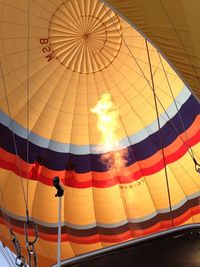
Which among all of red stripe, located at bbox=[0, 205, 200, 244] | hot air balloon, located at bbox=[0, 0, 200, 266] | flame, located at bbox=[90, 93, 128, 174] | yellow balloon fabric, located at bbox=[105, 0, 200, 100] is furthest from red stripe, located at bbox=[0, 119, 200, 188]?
yellow balloon fabric, located at bbox=[105, 0, 200, 100]

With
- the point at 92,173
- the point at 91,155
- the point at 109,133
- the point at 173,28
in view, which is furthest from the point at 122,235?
the point at 173,28

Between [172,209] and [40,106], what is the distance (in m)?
2.78

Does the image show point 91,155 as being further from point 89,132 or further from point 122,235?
point 122,235

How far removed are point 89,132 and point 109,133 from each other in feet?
1.10

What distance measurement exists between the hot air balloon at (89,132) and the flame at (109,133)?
17 millimetres

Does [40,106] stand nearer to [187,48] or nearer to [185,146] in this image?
[185,146]

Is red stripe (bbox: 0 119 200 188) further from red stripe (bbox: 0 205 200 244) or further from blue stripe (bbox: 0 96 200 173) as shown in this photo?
red stripe (bbox: 0 205 200 244)

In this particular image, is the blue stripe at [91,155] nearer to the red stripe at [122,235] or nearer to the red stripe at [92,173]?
the red stripe at [92,173]

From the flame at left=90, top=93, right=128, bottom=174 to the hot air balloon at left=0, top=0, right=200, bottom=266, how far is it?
0.02 metres

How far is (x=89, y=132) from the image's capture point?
798 centimetres

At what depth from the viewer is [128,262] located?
249cm

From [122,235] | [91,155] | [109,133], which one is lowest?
[122,235]

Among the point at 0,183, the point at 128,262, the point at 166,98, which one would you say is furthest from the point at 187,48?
the point at 0,183

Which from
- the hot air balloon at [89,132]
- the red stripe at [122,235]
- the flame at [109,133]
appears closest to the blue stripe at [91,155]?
the hot air balloon at [89,132]
